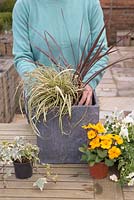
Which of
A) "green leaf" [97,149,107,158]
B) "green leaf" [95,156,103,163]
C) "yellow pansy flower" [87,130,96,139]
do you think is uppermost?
"yellow pansy flower" [87,130,96,139]

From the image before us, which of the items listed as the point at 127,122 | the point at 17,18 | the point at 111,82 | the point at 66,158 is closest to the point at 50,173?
the point at 66,158

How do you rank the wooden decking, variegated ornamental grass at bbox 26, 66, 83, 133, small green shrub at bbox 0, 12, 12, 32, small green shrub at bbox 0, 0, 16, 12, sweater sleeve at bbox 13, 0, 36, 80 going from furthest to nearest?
small green shrub at bbox 0, 0, 16, 12
small green shrub at bbox 0, 12, 12, 32
sweater sleeve at bbox 13, 0, 36, 80
variegated ornamental grass at bbox 26, 66, 83, 133
the wooden decking

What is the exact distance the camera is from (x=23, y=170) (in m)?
1.57

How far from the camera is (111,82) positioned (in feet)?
19.0

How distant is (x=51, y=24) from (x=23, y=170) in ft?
2.43

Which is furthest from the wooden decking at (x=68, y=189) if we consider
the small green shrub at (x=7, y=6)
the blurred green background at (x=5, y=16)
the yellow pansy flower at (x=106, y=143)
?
the small green shrub at (x=7, y=6)

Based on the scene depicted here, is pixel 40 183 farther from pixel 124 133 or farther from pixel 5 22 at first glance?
pixel 5 22

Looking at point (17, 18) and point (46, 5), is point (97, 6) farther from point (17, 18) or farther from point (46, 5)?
point (17, 18)

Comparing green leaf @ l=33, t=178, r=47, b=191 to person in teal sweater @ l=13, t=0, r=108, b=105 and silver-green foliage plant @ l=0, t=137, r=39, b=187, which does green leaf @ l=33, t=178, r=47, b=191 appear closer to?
silver-green foliage plant @ l=0, t=137, r=39, b=187

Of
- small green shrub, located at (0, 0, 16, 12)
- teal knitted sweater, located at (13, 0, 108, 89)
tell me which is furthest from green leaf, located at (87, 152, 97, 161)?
small green shrub, located at (0, 0, 16, 12)

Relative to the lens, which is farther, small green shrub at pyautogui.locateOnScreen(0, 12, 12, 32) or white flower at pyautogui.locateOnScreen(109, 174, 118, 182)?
small green shrub at pyautogui.locateOnScreen(0, 12, 12, 32)

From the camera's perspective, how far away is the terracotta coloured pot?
154 centimetres

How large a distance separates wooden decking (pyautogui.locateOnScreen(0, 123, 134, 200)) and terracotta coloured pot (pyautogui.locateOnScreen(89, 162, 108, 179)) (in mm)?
19

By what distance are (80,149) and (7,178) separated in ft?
1.00
